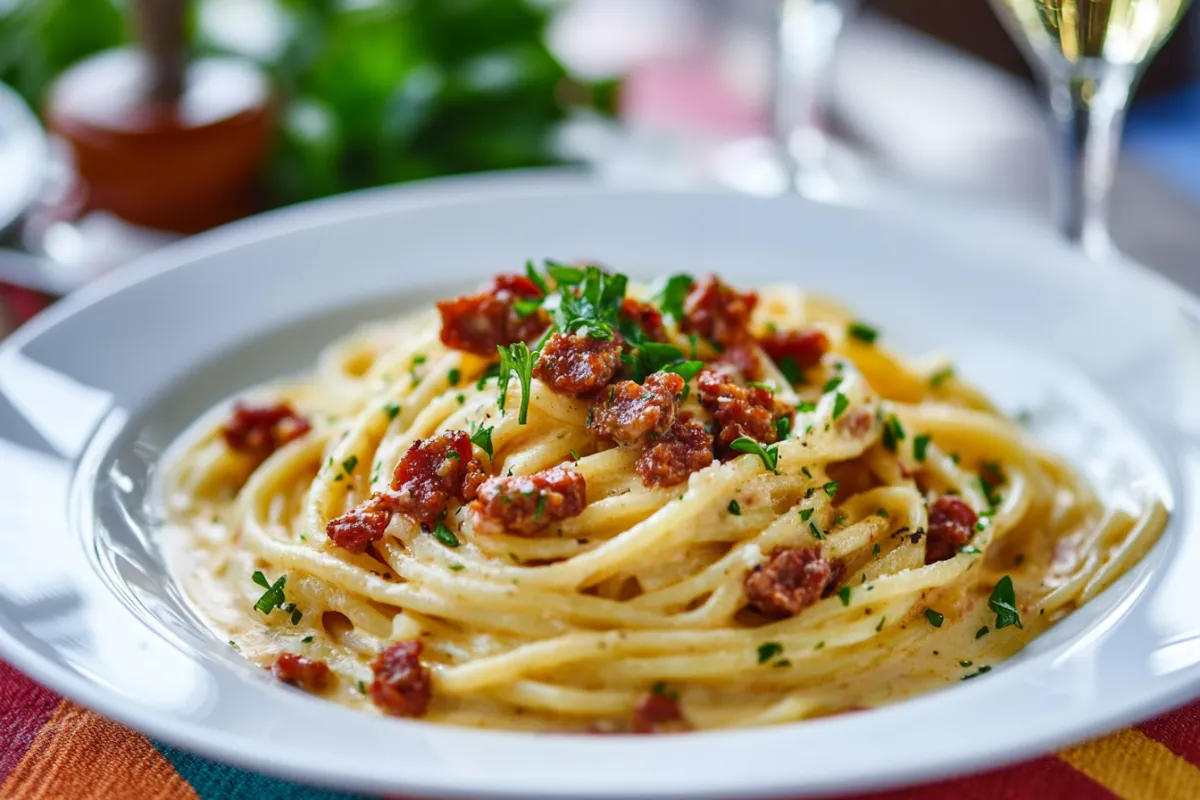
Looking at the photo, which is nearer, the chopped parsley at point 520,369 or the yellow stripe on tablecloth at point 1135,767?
the yellow stripe on tablecloth at point 1135,767

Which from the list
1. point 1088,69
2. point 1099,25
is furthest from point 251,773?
point 1088,69

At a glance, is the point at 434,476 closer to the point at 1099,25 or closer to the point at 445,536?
the point at 445,536

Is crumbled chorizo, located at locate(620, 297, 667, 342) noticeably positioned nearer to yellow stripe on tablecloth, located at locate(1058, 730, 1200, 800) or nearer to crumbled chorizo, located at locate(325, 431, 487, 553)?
crumbled chorizo, located at locate(325, 431, 487, 553)

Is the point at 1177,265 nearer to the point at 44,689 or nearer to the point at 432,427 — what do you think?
the point at 432,427

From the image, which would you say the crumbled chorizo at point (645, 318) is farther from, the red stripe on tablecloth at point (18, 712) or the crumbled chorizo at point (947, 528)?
the red stripe on tablecloth at point (18, 712)

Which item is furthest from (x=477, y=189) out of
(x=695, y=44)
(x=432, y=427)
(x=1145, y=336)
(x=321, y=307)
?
(x=695, y=44)

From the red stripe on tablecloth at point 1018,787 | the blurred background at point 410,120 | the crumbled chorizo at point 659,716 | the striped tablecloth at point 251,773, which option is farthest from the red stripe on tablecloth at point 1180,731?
the blurred background at point 410,120
